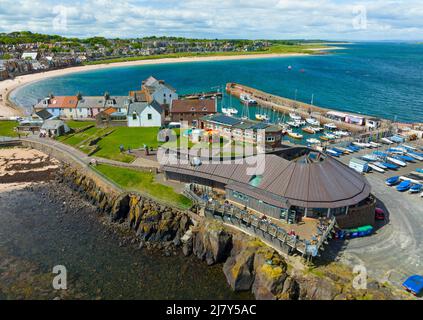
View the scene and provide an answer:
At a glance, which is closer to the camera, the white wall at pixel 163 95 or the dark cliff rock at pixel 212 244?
the dark cliff rock at pixel 212 244

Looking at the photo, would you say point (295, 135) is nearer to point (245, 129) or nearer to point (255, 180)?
point (245, 129)

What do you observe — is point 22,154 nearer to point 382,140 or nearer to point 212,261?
point 212,261

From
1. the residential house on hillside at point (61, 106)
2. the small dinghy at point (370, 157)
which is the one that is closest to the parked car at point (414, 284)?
the small dinghy at point (370, 157)

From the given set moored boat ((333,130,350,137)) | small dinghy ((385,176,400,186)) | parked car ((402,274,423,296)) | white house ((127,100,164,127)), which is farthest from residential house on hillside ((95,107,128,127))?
parked car ((402,274,423,296))

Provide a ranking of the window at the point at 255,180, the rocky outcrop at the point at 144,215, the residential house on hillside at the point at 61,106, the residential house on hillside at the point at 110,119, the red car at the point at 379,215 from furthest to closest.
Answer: the residential house on hillside at the point at 61,106
the residential house on hillside at the point at 110,119
the rocky outcrop at the point at 144,215
the window at the point at 255,180
the red car at the point at 379,215

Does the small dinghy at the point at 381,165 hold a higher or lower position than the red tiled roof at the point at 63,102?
lower

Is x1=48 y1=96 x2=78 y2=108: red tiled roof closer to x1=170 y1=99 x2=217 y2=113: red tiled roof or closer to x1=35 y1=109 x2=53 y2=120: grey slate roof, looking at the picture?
x1=35 y1=109 x2=53 y2=120: grey slate roof

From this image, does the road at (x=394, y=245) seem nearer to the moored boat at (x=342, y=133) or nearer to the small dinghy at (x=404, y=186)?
the small dinghy at (x=404, y=186)

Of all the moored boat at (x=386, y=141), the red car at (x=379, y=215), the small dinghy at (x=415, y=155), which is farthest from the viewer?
the moored boat at (x=386, y=141)
